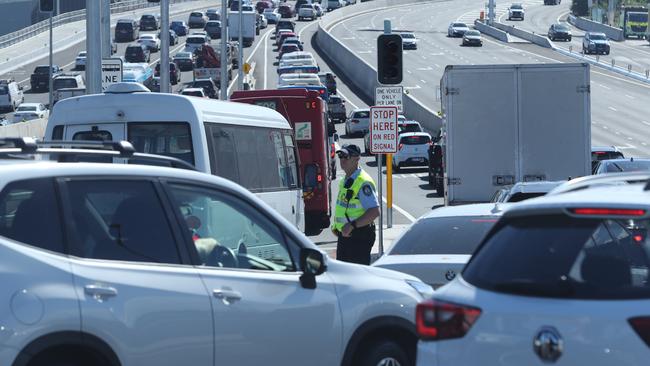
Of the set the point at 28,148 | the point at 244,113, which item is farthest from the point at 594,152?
the point at 28,148

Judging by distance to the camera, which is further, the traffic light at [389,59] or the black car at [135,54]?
the black car at [135,54]

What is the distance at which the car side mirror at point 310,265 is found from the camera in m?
8.06

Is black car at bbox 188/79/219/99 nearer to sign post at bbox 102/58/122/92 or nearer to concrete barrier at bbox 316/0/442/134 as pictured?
concrete barrier at bbox 316/0/442/134

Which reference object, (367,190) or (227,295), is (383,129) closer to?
(367,190)

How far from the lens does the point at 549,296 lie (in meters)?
5.81

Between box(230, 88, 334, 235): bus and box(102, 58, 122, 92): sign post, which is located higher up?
box(102, 58, 122, 92): sign post

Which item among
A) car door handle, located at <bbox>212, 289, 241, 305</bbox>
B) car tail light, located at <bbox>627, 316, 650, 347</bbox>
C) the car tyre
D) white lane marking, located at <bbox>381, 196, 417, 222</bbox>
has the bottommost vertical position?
white lane marking, located at <bbox>381, 196, 417, 222</bbox>

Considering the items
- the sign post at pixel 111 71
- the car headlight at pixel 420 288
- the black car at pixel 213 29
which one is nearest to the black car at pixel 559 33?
the black car at pixel 213 29

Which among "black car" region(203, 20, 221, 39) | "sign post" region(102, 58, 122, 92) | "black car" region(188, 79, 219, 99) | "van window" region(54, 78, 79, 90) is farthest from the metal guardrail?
"sign post" region(102, 58, 122, 92)

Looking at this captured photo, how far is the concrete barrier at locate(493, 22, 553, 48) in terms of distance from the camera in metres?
96.1

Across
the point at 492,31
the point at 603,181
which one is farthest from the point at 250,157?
the point at 492,31

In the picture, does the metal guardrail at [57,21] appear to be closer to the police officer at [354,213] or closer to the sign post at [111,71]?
the sign post at [111,71]

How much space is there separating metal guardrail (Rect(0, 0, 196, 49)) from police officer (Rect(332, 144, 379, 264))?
276 ft

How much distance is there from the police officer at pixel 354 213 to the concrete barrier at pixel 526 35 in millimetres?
82728
